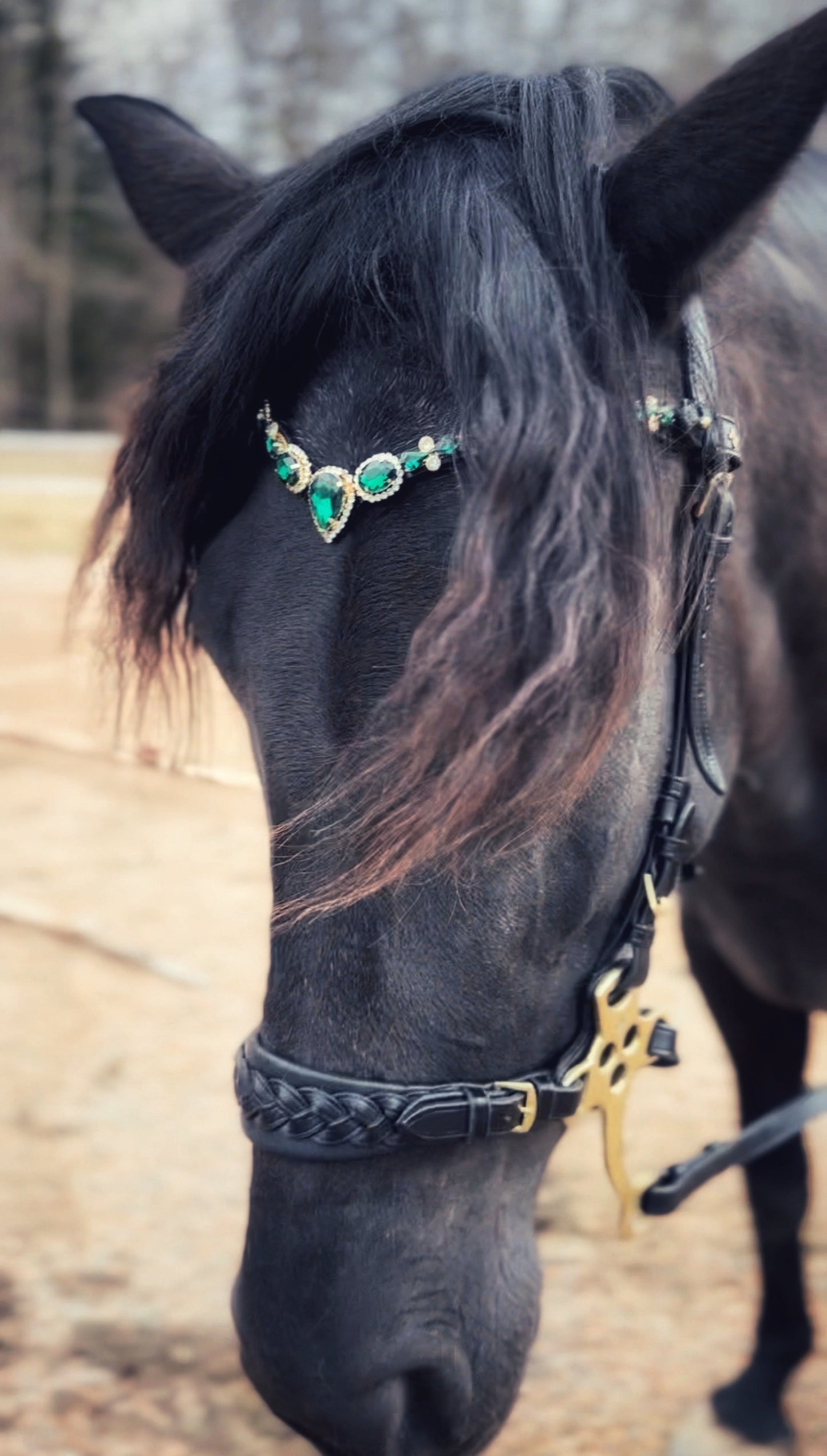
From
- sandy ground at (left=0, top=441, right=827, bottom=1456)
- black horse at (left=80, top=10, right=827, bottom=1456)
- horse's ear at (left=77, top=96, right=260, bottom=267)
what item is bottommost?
sandy ground at (left=0, top=441, right=827, bottom=1456)

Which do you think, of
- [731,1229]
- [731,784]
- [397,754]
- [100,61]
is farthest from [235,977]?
[100,61]

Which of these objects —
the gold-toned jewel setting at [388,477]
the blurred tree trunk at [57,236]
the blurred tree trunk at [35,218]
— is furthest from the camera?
the blurred tree trunk at [57,236]

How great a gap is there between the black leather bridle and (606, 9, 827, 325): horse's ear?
8cm

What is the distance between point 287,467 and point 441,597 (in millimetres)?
238

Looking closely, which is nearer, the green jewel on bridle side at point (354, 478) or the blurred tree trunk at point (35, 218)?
the green jewel on bridle side at point (354, 478)

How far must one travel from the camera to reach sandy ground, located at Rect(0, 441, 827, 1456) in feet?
7.55

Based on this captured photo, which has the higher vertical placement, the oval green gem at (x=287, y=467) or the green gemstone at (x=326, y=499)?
the oval green gem at (x=287, y=467)

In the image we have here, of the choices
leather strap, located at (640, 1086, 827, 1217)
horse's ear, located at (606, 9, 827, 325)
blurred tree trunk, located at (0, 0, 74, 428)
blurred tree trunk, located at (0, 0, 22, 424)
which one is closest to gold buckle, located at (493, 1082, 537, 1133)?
leather strap, located at (640, 1086, 827, 1217)

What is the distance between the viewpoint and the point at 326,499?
1.09 m

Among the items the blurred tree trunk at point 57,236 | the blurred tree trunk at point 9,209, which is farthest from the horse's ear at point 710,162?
the blurred tree trunk at point 57,236

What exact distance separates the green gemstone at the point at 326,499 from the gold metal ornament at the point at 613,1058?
0.52 meters

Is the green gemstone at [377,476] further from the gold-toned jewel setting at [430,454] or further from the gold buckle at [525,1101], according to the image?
the gold buckle at [525,1101]

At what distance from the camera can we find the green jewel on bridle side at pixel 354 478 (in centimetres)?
106

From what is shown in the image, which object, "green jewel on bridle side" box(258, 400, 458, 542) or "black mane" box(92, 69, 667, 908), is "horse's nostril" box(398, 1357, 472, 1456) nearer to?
"black mane" box(92, 69, 667, 908)
